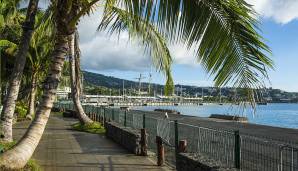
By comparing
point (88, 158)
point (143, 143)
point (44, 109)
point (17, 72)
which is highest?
point (17, 72)

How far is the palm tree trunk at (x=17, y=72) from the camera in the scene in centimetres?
1425

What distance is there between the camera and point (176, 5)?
781 cm

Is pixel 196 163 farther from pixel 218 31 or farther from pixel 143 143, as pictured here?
pixel 143 143

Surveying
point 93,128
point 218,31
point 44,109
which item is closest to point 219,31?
point 218,31

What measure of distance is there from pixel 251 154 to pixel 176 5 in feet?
10.9

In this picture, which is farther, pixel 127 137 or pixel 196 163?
pixel 127 137

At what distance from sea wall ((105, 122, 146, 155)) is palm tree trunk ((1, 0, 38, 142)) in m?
3.68

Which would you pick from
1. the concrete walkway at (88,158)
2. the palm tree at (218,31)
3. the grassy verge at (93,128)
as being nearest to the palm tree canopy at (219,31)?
the palm tree at (218,31)

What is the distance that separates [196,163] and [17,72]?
715 centimetres

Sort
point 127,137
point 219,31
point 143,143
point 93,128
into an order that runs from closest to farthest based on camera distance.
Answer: point 219,31 → point 143,143 → point 127,137 → point 93,128

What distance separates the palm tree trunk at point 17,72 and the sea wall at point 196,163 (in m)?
6.02

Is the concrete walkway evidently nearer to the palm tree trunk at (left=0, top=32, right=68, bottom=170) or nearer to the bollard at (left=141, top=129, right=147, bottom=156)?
the bollard at (left=141, top=129, right=147, bottom=156)

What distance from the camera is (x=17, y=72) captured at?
1421cm

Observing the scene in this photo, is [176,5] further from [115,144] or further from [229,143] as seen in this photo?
[115,144]
